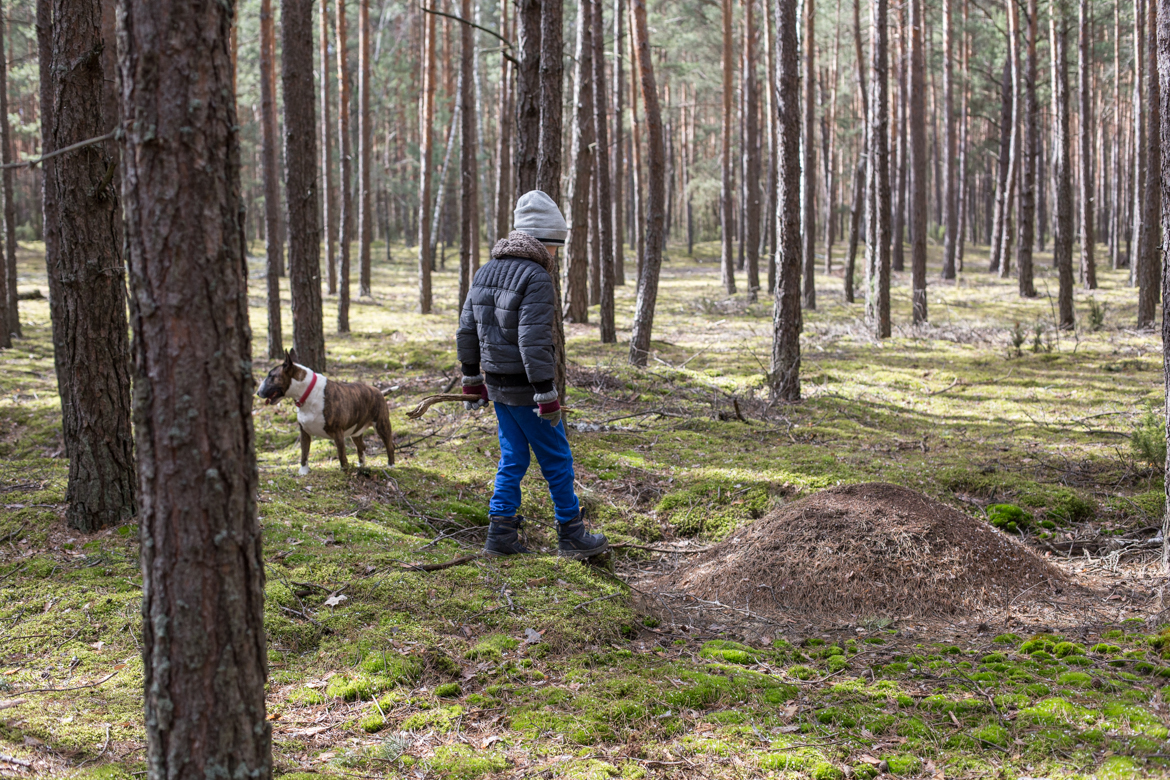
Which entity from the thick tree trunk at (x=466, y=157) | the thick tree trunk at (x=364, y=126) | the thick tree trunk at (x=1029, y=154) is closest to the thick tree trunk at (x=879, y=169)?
the thick tree trunk at (x=1029, y=154)

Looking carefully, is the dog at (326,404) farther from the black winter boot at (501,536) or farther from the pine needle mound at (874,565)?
the pine needle mound at (874,565)

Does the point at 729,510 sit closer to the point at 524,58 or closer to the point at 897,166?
the point at 524,58

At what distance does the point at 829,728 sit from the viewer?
135 inches

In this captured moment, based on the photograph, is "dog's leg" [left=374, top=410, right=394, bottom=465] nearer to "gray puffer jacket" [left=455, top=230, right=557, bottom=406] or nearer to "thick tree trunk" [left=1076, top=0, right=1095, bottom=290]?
"gray puffer jacket" [left=455, top=230, right=557, bottom=406]

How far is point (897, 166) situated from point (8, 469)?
27585 mm

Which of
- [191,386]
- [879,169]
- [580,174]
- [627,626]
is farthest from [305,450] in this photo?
[879,169]

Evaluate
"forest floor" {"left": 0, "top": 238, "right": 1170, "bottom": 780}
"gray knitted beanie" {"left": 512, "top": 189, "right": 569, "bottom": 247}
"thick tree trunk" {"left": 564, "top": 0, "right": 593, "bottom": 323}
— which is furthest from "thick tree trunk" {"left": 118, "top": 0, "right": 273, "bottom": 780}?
"thick tree trunk" {"left": 564, "top": 0, "right": 593, "bottom": 323}

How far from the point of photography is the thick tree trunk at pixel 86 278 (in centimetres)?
491

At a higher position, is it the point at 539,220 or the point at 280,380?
the point at 539,220

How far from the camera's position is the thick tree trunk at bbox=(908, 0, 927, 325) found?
1777cm

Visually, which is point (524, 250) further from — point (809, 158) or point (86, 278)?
point (809, 158)

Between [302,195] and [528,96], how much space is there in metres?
4.34

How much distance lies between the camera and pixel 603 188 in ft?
50.7

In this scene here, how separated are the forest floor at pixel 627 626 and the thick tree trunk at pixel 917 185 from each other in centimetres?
821
